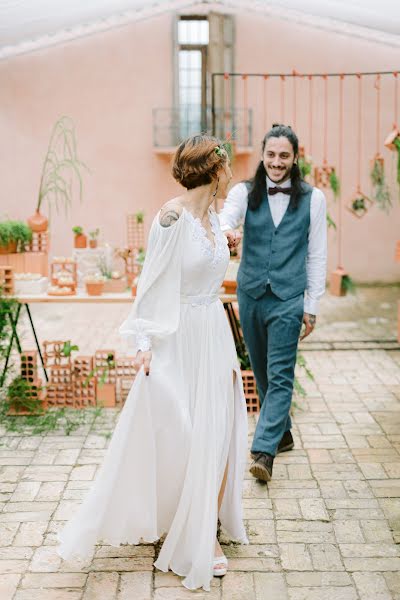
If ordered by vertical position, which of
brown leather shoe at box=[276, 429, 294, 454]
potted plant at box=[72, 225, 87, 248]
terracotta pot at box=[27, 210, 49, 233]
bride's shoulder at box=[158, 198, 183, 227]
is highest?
bride's shoulder at box=[158, 198, 183, 227]

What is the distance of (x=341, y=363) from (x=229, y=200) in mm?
2996

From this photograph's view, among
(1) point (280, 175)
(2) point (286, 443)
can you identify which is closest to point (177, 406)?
(1) point (280, 175)

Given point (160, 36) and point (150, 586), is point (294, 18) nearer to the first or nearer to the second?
point (160, 36)

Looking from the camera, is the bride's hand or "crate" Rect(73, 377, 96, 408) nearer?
the bride's hand

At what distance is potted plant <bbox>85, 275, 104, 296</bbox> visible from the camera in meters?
5.76

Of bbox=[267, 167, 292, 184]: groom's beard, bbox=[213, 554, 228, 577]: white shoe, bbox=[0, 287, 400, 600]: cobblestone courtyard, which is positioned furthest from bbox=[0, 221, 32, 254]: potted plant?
bbox=[213, 554, 228, 577]: white shoe

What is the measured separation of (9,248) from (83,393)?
1.19m

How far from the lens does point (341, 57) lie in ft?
38.1

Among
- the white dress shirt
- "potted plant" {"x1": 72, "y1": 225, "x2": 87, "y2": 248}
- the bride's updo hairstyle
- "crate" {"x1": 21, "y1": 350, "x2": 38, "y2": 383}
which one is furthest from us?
"potted plant" {"x1": 72, "y1": 225, "x2": 87, "y2": 248}

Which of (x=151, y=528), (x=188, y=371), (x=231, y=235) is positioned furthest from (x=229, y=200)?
(x=151, y=528)

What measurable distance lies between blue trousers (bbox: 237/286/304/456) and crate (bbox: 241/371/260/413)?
117 centimetres

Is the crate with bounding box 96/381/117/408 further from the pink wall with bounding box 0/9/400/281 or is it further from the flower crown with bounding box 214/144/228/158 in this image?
the pink wall with bounding box 0/9/400/281

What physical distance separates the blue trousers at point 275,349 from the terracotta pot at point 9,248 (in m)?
2.17

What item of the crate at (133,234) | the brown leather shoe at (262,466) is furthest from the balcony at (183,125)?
the brown leather shoe at (262,466)
